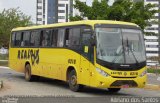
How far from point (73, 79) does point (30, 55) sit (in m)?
6.15

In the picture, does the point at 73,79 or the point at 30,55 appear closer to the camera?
the point at 73,79

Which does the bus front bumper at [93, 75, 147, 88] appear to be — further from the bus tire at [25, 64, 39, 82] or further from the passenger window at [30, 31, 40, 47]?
the bus tire at [25, 64, 39, 82]

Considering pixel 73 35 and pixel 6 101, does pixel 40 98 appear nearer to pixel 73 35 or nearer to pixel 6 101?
pixel 6 101

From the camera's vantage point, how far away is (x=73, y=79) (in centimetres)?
2086

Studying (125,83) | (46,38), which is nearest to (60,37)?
(46,38)

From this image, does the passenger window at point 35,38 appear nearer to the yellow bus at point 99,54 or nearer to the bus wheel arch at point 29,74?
the bus wheel arch at point 29,74

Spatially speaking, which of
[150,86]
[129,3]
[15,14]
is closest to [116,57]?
[150,86]

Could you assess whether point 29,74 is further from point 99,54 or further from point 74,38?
point 99,54

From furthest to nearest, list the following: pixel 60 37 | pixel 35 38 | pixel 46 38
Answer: pixel 35 38 < pixel 46 38 < pixel 60 37

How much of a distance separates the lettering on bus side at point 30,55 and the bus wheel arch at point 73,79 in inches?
172

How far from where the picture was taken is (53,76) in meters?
23.3

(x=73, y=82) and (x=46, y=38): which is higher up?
(x=46, y=38)

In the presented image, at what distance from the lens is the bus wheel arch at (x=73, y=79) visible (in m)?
20.6

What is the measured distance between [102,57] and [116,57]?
1.75 feet
